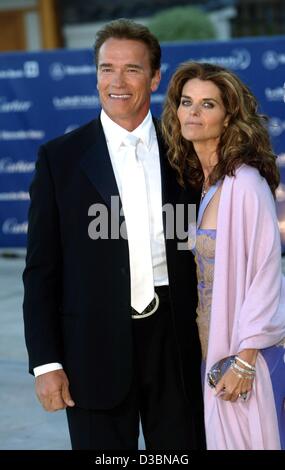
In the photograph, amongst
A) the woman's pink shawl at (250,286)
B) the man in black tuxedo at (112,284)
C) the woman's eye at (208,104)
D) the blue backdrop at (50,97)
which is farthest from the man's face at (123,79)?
the blue backdrop at (50,97)

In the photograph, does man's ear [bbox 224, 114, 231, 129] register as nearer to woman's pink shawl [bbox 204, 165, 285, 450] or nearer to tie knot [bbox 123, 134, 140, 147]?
woman's pink shawl [bbox 204, 165, 285, 450]

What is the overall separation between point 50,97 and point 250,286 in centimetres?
599

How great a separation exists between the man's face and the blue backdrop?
16.1 feet

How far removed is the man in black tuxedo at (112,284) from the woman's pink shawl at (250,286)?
0.60 feet

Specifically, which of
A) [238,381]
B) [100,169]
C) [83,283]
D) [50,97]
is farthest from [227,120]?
[50,97]

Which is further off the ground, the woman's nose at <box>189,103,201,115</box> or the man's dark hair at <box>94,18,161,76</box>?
the man's dark hair at <box>94,18,161,76</box>

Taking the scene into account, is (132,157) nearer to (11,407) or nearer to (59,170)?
(59,170)

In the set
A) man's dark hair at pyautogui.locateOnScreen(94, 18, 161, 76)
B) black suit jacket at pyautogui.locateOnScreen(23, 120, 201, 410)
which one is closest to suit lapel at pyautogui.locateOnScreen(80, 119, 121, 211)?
black suit jacket at pyautogui.locateOnScreen(23, 120, 201, 410)

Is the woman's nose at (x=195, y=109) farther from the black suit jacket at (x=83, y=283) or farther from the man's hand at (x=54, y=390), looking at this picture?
the man's hand at (x=54, y=390)

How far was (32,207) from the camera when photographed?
3363mm

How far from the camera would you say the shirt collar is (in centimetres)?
344

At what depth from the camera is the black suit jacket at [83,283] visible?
10.9 ft

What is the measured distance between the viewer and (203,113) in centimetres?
333
